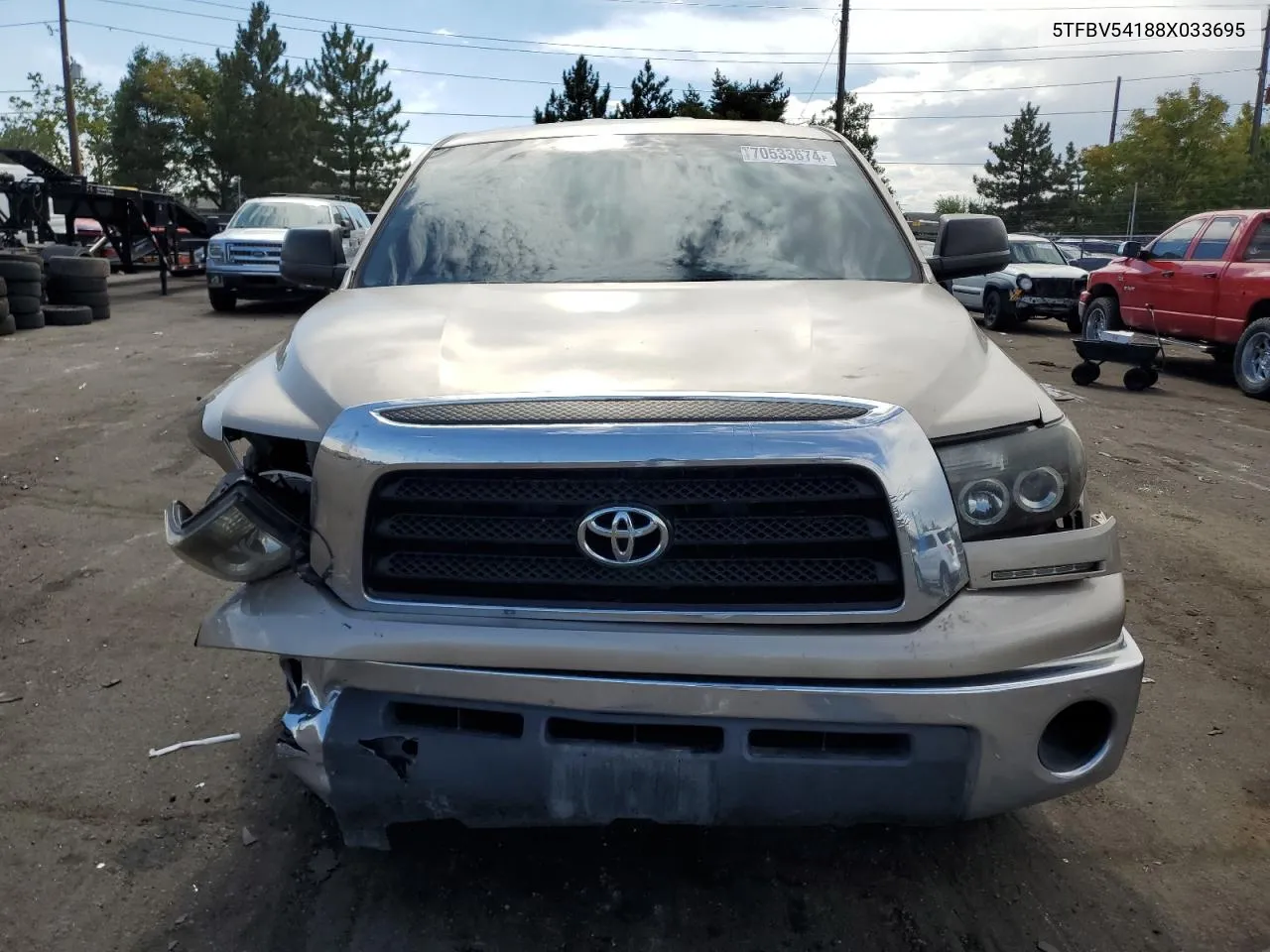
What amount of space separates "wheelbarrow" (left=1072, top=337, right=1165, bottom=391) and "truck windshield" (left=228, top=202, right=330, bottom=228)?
12579mm

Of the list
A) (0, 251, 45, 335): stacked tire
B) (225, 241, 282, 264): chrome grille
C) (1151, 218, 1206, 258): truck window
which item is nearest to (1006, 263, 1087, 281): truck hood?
(1151, 218, 1206, 258): truck window

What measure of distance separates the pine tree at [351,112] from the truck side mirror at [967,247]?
6911 cm

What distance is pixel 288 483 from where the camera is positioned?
2.47 meters

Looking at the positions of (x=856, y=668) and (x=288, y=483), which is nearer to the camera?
(x=856, y=668)

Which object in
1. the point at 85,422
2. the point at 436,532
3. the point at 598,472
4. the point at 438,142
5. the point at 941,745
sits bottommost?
the point at 85,422

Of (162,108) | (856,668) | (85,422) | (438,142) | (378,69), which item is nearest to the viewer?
(856,668)

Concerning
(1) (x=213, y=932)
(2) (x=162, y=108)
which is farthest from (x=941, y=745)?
(2) (x=162, y=108)

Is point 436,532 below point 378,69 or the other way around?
below

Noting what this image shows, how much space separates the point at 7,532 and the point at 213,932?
12.7 feet

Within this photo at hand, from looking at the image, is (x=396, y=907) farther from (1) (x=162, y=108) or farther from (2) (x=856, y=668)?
(1) (x=162, y=108)

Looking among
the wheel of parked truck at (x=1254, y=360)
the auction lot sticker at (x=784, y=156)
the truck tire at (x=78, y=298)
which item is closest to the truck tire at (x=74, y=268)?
the truck tire at (x=78, y=298)

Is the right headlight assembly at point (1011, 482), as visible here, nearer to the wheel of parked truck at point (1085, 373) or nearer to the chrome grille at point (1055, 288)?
the wheel of parked truck at point (1085, 373)

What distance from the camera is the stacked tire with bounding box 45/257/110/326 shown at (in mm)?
15656

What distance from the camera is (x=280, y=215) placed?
62.4 ft
